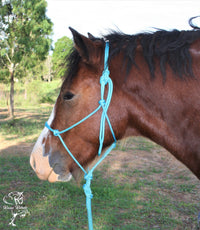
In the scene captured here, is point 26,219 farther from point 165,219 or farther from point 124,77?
point 124,77

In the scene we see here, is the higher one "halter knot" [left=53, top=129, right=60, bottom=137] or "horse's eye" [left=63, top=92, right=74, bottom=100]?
"horse's eye" [left=63, top=92, right=74, bottom=100]

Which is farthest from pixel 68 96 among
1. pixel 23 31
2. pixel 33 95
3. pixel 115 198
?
pixel 33 95

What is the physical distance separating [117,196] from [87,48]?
3222 millimetres

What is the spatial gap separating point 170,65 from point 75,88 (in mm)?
635

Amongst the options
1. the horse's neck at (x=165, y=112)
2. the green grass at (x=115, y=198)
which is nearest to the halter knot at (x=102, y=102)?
the horse's neck at (x=165, y=112)

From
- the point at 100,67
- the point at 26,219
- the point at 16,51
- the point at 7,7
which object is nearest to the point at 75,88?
the point at 100,67

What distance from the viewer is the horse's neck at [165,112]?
1368 millimetres

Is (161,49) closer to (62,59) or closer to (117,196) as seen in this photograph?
(62,59)

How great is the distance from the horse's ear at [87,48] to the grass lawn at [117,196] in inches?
35.0

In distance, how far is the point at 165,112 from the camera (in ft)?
4.64

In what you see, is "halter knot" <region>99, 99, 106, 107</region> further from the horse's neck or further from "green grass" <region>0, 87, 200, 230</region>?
"green grass" <region>0, 87, 200, 230</region>

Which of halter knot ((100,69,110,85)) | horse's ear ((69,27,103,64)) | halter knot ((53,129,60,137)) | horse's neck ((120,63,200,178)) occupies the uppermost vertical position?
horse's ear ((69,27,103,64))

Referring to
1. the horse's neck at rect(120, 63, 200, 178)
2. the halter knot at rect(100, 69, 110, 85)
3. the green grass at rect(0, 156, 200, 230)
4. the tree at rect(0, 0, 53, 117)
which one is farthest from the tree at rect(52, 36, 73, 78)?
the tree at rect(0, 0, 53, 117)

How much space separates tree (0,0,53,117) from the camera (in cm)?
884
